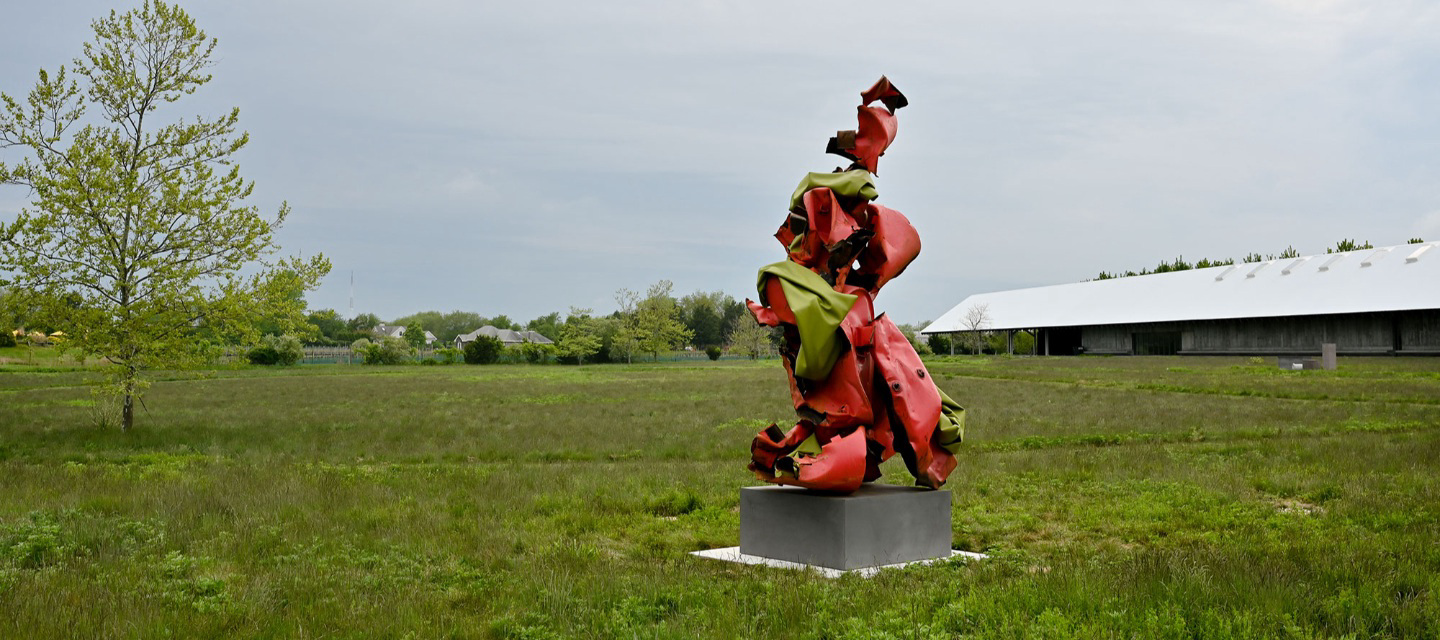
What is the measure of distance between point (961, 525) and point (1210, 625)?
531 cm

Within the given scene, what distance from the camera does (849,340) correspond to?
29.1 feet

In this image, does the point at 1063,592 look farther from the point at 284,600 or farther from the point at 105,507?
the point at 105,507

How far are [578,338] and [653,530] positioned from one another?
3144 inches

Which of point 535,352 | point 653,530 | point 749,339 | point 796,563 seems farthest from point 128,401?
point 749,339

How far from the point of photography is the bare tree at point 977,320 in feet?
261

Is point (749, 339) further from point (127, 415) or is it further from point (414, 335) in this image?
point (127, 415)

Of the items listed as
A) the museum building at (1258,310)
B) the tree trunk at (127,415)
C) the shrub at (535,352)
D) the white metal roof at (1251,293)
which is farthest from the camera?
the shrub at (535,352)

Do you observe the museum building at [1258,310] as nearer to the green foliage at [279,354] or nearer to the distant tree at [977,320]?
the distant tree at [977,320]

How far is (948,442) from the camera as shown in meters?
9.39

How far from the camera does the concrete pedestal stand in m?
8.52

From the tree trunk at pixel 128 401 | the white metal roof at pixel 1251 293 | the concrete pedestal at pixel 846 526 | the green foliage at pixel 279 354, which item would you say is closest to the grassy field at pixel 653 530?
the concrete pedestal at pixel 846 526

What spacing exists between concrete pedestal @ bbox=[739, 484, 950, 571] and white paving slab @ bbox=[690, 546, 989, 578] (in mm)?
74

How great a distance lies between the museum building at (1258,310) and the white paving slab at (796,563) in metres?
49.0

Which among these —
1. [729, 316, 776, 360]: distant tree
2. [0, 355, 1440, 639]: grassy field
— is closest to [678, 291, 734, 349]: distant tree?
[729, 316, 776, 360]: distant tree
